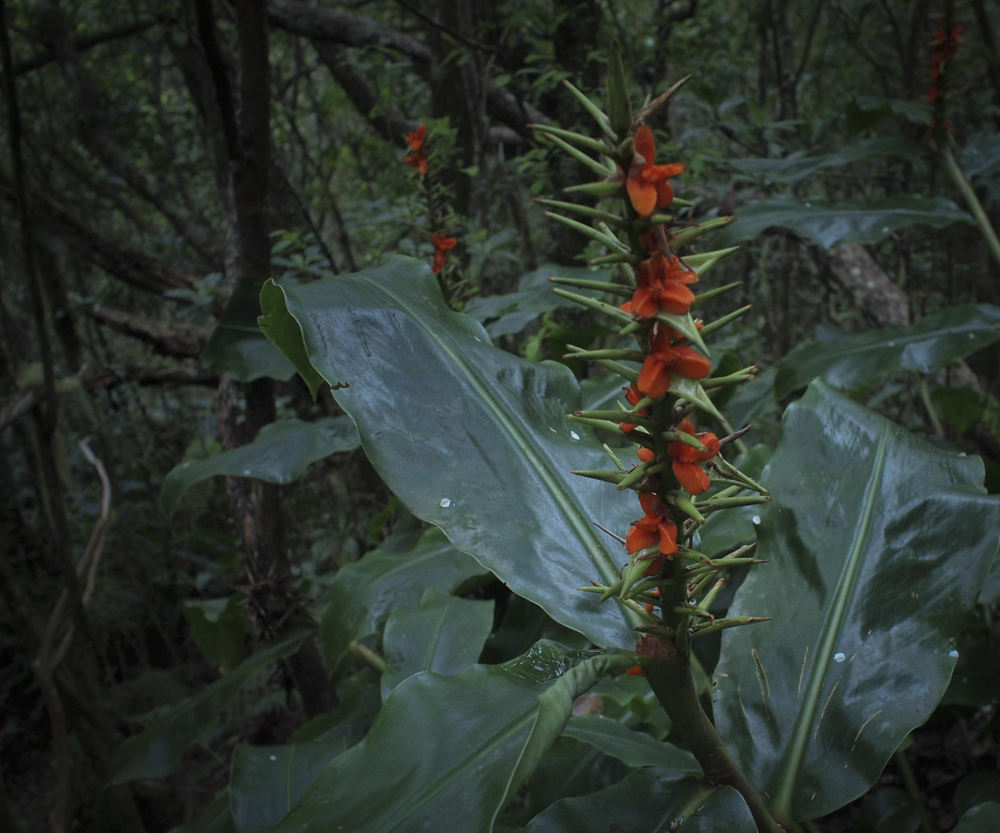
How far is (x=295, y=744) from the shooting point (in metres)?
1.43

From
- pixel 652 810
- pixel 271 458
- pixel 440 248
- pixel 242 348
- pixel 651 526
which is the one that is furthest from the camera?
pixel 440 248

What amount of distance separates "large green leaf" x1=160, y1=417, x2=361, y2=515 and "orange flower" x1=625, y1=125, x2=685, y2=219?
40.7 inches

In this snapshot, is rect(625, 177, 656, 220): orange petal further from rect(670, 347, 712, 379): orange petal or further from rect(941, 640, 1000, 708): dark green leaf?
rect(941, 640, 1000, 708): dark green leaf

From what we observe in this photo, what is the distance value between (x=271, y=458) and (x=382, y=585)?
1.33 ft

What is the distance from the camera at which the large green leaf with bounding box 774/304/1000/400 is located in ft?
6.30

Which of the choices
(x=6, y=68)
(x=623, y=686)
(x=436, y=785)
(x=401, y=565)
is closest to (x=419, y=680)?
(x=436, y=785)

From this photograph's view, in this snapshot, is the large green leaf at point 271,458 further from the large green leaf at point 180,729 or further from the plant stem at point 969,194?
the plant stem at point 969,194

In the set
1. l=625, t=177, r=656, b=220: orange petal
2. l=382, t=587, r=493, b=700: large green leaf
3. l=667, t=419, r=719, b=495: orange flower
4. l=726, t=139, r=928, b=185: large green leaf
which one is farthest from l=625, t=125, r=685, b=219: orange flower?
l=726, t=139, r=928, b=185: large green leaf

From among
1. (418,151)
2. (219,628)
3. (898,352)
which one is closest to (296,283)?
(418,151)

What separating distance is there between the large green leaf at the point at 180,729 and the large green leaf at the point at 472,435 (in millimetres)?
899

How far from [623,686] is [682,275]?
93 centimetres

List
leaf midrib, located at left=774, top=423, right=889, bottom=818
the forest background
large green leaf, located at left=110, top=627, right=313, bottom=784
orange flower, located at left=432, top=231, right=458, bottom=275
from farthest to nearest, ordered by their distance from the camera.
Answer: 1. orange flower, located at left=432, top=231, right=458, bottom=275
2. the forest background
3. large green leaf, located at left=110, top=627, right=313, bottom=784
4. leaf midrib, located at left=774, top=423, right=889, bottom=818

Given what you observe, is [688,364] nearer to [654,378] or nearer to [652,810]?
[654,378]

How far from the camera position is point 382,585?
149 centimetres
